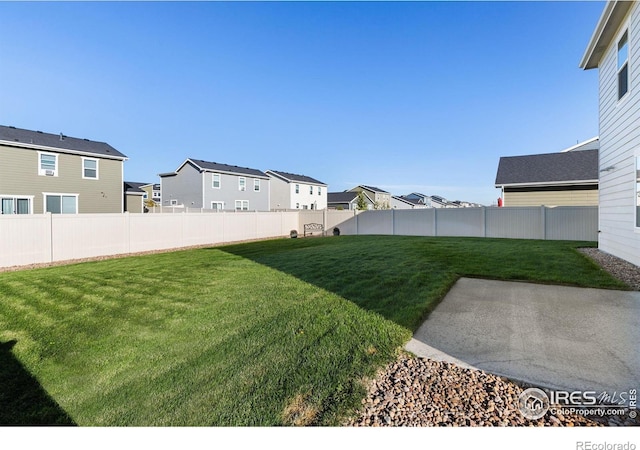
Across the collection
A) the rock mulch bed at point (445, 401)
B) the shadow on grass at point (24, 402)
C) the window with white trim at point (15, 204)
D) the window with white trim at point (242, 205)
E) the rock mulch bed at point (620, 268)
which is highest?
the window with white trim at point (242, 205)

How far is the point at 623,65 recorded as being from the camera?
274 inches

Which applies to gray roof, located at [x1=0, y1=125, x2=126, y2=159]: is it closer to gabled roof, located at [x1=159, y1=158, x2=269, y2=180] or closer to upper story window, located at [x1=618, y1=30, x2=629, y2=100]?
gabled roof, located at [x1=159, y1=158, x2=269, y2=180]

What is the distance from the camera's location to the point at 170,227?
13.4m

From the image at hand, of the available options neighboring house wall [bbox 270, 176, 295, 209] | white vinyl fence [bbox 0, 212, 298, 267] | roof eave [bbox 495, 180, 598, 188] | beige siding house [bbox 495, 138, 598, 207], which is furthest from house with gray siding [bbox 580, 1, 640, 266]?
neighboring house wall [bbox 270, 176, 295, 209]

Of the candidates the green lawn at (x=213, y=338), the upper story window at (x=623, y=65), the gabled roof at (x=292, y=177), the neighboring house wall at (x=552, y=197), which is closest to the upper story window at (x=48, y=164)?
the green lawn at (x=213, y=338)

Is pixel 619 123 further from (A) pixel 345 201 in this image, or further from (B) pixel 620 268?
(A) pixel 345 201

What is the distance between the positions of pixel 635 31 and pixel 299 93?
13.2m

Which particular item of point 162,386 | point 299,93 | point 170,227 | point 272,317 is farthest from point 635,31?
point 170,227

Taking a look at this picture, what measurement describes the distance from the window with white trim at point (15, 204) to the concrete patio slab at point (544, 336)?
70.0 ft

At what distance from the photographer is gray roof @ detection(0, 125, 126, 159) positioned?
16.3 meters

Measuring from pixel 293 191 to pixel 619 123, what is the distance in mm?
31094

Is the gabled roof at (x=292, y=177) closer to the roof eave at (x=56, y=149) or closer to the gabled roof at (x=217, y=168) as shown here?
the gabled roof at (x=217, y=168)

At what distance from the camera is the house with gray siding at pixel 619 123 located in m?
6.32

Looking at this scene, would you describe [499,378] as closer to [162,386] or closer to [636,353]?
[636,353]
